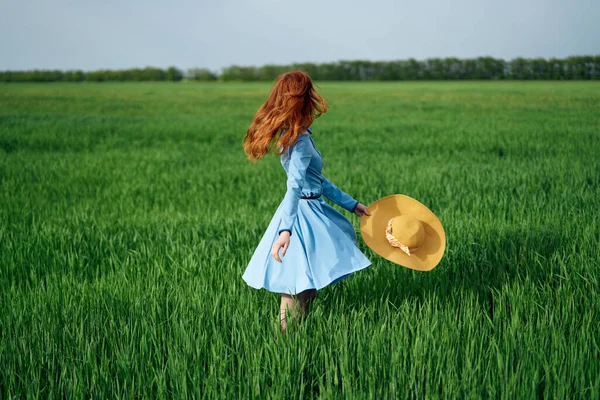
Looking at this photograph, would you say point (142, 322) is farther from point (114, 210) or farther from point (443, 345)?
point (114, 210)

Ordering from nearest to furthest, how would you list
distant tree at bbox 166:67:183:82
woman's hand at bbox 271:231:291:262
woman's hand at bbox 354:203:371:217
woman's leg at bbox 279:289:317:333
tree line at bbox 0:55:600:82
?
1. woman's hand at bbox 271:231:291:262
2. woman's leg at bbox 279:289:317:333
3. woman's hand at bbox 354:203:371:217
4. tree line at bbox 0:55:600:82
5. distant tree at bbox 166:67:183:82

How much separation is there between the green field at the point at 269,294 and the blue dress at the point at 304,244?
23 cm

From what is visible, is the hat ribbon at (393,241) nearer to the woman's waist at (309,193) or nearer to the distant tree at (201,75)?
the woman's waist at (309,193)

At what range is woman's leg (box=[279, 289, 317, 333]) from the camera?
2553mm

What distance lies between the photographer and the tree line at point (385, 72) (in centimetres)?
5422

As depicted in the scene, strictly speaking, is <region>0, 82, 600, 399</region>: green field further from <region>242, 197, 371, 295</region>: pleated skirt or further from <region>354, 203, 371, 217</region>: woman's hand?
<region>354, 203, 371, 217</region>: woman's hand

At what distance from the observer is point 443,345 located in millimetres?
2312

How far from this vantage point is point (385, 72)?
7431cm

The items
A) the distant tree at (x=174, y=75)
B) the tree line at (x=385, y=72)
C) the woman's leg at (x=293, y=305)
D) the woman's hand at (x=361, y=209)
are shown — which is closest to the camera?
the woman's leg at (x=293, y=305)

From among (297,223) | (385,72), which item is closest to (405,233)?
(297,223)

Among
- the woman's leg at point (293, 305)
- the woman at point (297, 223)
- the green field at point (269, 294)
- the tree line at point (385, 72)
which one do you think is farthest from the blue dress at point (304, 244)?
the tree line at point (385, 72)

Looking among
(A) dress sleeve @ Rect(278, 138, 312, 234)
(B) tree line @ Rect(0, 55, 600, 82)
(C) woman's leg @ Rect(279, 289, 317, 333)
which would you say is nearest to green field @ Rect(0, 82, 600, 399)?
(C) woman's leg @ Rect(279, 289, 317, 333)

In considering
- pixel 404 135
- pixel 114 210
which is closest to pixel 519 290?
pixel 114 210

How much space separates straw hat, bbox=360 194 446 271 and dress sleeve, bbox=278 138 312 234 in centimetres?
43
